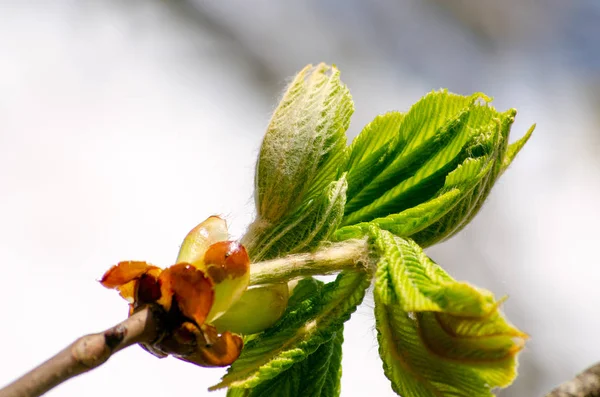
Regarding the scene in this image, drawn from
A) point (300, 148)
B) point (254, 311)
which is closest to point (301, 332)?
point (254, 311)

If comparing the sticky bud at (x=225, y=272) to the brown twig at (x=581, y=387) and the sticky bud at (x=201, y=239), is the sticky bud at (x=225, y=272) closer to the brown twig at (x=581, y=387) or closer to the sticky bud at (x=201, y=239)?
the sticky bud at (x=201, y=239)

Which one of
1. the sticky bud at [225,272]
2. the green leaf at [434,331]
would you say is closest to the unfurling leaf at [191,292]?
the sticky bud at [225,272]

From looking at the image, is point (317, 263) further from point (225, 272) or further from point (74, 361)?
point (74, 361)

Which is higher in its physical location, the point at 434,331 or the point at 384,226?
the point at 384,226

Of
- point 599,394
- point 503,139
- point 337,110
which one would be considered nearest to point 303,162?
point 337,110

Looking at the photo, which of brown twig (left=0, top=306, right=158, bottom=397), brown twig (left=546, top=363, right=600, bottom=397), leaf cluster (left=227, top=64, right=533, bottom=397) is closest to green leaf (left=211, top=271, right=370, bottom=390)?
leaf cluster (left=227, top=64, right=533, bottom=397)
